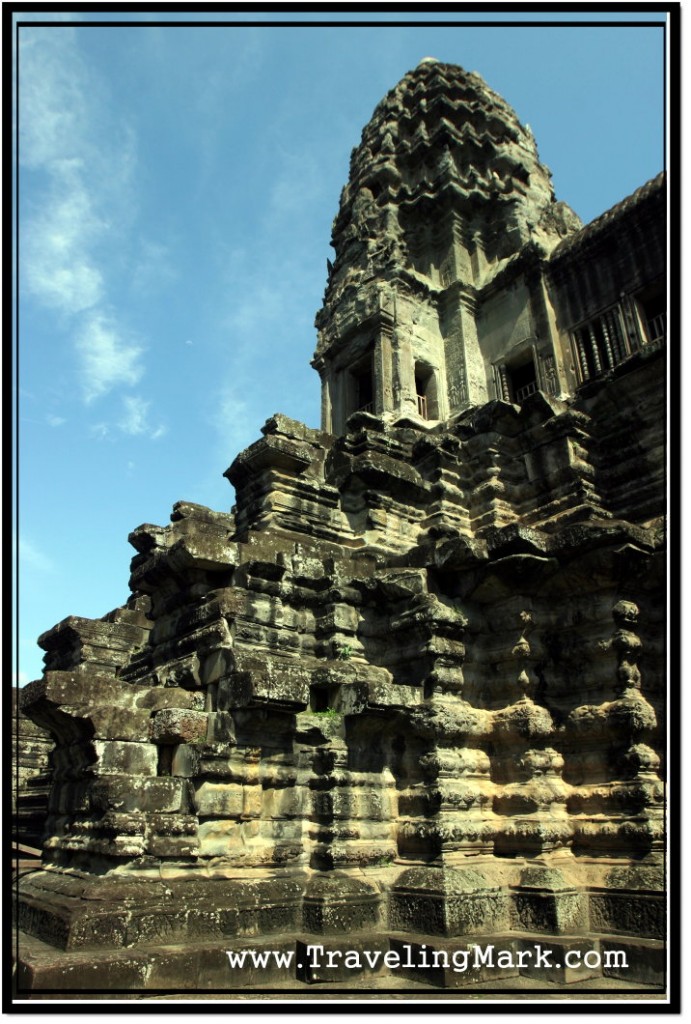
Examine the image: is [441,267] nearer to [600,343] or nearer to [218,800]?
[600,343]

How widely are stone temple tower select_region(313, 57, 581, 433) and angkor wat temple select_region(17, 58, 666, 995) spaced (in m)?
5.08

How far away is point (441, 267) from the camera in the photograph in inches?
750

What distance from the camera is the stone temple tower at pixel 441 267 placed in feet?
55.9

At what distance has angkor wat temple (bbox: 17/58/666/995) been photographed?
679 cm

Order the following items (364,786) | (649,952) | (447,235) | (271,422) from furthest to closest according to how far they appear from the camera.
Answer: (447,235)
(271,422)
(364,786)
(649,952)

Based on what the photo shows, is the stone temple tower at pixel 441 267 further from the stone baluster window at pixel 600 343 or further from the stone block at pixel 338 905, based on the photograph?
the stone block at pixel 338 905

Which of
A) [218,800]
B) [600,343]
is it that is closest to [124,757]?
[218,800]

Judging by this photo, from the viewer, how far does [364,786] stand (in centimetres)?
844

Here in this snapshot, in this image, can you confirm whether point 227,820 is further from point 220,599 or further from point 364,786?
point 220,599

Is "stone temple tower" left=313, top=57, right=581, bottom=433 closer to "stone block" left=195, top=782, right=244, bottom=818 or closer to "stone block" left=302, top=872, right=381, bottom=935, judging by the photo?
"stone block" left=195, top=782, right=244, bottom=818

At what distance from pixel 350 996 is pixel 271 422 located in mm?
7956

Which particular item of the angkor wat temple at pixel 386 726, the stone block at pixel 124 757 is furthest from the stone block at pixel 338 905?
the stone block at pixel 124 757

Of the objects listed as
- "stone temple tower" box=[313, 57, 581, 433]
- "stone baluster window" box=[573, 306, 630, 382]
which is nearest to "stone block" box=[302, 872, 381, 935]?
"stone temple tower" box=[313, 57, 581, 433]

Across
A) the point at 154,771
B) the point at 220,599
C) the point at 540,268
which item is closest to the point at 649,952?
the point at 154,771
